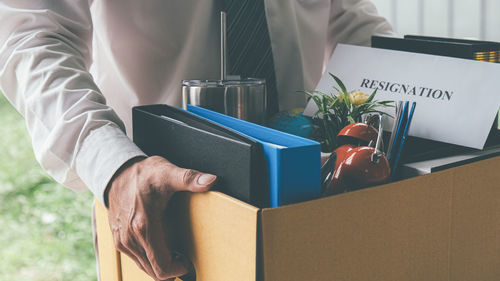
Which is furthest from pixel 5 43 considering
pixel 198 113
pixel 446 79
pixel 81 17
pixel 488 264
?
pixel 488 264

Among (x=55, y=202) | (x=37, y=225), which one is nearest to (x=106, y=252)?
(x=37, y=225)

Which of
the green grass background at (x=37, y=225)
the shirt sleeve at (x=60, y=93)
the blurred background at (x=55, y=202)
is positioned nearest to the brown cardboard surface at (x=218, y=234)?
the shirt sleeve at (x=60, y=93)

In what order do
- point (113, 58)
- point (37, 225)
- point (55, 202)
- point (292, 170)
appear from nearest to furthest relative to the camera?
1. point (292, 170)
2. point (113, 58)
3. point (37, 225)
4. point (55, 202)

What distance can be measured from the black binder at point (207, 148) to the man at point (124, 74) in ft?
0.10

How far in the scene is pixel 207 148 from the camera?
2.29ft

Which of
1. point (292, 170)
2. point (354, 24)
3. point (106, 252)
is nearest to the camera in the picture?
point (292, 170)

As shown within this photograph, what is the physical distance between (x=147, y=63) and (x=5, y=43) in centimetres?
26

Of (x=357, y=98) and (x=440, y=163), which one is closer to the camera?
(x=440, y=163)

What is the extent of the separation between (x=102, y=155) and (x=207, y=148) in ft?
0.55

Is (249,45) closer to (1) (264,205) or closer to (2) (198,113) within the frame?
(2) (198,113)

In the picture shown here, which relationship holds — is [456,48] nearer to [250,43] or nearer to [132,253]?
[250,43]

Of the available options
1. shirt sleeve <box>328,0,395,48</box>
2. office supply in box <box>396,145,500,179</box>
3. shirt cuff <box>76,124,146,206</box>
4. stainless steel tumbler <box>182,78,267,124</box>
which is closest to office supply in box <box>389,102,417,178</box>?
office supply in box <box>396,145,500,179</box>

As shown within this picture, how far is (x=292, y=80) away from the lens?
1229 mm

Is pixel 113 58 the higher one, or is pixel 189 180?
pixel 113 58
